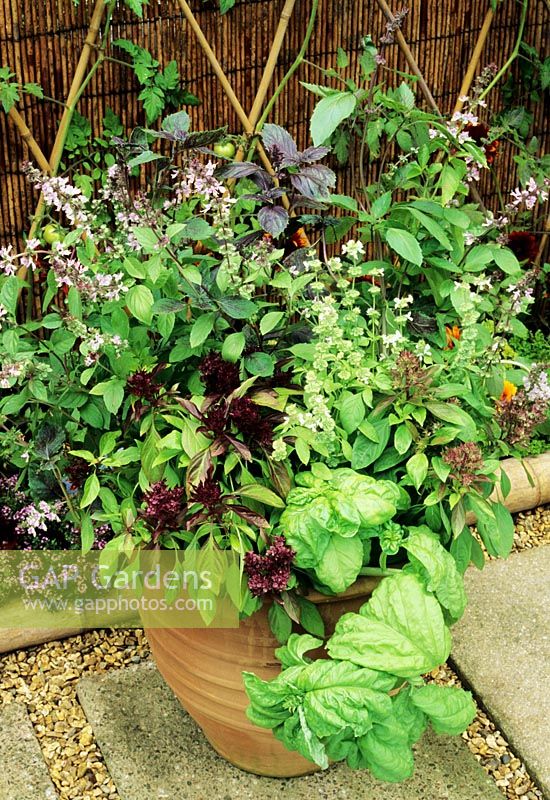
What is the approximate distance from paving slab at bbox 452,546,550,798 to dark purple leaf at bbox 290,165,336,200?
4.16 ft

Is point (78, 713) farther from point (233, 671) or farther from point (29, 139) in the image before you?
point (29, 139)

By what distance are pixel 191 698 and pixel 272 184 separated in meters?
1.01

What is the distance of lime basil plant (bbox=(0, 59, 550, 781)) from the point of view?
5.07ft

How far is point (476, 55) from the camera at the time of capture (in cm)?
307

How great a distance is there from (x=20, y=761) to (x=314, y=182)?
1.38 m

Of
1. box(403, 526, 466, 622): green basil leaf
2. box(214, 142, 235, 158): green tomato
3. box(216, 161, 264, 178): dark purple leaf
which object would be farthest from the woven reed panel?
box(403, 526, 466, 622): green basil leaf

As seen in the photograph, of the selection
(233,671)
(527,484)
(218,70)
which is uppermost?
(218,70)

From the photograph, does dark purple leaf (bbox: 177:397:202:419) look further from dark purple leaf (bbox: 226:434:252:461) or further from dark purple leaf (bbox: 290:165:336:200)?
dark purple leaf (bbox: 290:165:336:200)

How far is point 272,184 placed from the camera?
1768 millimetres

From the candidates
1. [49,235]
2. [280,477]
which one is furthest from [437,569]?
[49,235]

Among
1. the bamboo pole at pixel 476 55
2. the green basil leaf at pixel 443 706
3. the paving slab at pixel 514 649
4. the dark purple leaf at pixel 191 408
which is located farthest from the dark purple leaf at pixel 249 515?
the bamboo pole at pixel 476 55

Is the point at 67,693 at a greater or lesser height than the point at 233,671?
lesser

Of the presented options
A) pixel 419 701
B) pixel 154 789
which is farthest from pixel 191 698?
pixel 419 701

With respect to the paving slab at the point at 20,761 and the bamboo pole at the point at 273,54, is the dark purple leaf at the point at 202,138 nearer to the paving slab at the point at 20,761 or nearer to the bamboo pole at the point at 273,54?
the bamboo pole at the point at 273,54
